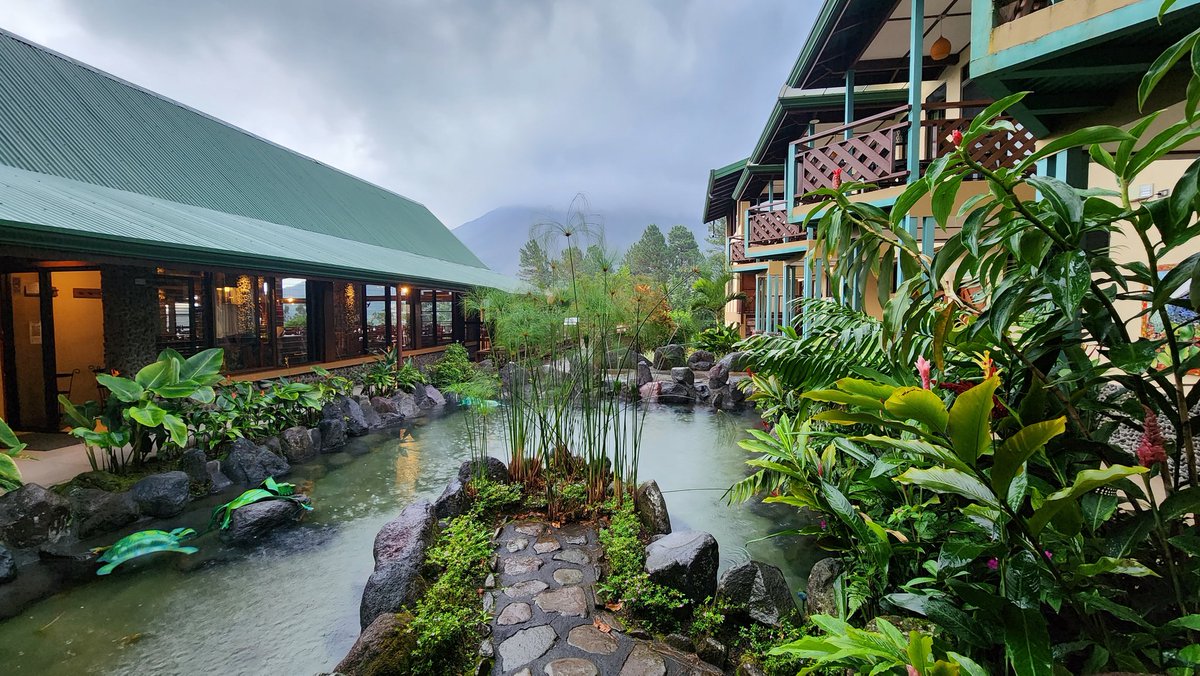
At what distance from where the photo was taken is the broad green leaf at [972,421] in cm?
84

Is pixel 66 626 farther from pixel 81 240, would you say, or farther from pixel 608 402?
pixel 608 402

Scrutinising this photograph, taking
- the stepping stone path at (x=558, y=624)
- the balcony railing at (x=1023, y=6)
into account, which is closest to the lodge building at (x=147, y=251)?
the stepping stone path at (x=558, y=624)

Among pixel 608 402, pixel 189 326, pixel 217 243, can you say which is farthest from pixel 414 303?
pixel 608 402

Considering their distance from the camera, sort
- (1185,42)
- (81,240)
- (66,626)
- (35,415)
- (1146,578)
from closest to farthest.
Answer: (1185,42)
(1146,578)
(66,626)
(81,240)
(35,415)

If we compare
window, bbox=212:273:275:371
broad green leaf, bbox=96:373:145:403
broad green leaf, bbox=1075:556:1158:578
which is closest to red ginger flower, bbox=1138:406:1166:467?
broad green leaf, bbox=1075:556:1158:578

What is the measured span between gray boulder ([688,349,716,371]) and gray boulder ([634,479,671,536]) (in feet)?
26.4

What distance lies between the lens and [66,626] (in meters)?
2.70

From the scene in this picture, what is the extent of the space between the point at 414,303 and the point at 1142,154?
11328 mm

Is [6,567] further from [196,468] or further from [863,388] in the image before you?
[863,388]

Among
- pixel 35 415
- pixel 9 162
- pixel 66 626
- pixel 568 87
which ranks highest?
pixel 568 87

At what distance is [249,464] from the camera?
4844 millimetres

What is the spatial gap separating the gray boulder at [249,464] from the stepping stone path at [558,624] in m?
2.98

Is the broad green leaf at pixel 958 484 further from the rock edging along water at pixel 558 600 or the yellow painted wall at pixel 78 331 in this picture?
the yellow painted wall at pixel 78 331

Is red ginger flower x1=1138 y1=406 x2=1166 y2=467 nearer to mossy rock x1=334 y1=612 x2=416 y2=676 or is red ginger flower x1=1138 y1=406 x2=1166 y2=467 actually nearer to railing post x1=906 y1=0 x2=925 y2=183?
mossy rock x1=334 y1=612 x2=416 y2=676
